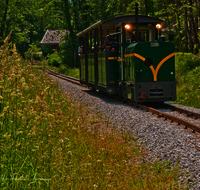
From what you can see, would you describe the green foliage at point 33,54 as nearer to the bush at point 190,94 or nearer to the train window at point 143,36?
the train window at point 143,36

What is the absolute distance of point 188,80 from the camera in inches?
634

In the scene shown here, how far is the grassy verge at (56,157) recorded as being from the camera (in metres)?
3.43

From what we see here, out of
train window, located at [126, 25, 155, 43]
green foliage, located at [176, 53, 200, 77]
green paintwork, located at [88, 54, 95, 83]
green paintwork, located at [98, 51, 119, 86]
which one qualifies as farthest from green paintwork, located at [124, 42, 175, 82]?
green foliage, located at [176, 53, 200, 77]

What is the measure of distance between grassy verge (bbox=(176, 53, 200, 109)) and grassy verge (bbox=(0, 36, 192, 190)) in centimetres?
660

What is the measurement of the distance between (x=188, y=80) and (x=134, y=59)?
643cm

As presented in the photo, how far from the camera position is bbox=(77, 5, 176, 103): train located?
1083cm

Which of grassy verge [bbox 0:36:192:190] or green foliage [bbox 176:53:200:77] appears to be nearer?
grassy verge [bbox 0:36:192:190]

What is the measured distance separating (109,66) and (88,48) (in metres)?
3.81

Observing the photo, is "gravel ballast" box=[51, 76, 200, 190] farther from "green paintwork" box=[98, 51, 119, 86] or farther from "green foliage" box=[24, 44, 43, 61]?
"green foliage" box=[24, 44, 43, 61]

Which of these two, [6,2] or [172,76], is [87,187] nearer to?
[172,76]

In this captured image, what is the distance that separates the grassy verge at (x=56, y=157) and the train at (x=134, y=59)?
4428 millimetres

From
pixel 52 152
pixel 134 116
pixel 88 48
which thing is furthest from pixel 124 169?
pixel 88 48

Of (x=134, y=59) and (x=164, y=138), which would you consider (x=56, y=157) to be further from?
(x=134, y=59)

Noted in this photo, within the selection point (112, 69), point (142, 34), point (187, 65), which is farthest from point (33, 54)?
point (187, 65)
